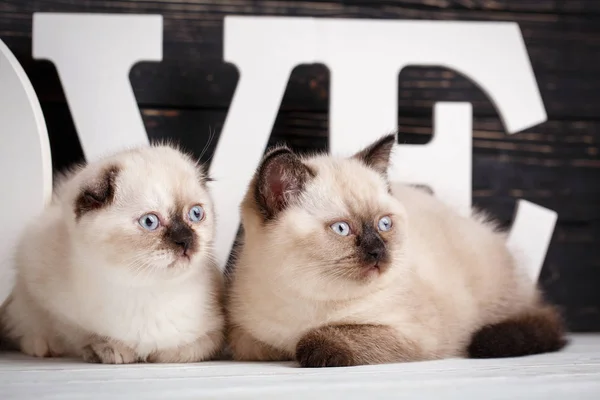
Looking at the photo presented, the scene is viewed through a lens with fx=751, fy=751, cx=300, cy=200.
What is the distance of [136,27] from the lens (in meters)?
2.29

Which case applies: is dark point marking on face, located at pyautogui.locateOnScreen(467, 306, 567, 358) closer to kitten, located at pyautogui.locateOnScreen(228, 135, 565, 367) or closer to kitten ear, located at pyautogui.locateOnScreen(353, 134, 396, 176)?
kitten, located at pyautogui.locateOnScreen(228, 135, 565, 367)

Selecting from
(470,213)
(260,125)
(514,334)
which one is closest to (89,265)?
(260,125)

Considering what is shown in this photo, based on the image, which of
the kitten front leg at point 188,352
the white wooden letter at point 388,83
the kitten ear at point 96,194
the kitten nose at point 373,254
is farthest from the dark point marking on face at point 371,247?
the white wooden letter at point 388,83

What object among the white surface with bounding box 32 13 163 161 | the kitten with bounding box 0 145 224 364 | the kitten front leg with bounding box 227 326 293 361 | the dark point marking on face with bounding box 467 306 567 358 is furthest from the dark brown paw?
the white surface with bounding box 32 13 163 161

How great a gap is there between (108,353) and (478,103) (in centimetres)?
154

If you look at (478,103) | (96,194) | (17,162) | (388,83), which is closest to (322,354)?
(96,194)

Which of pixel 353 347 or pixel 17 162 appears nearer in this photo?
pixel 353 347

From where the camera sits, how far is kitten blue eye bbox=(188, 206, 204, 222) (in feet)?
5.61

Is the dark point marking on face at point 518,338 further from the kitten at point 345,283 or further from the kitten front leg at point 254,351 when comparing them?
the kitten front leg at point 254,351

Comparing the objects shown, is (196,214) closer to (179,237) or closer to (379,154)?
(179,237)

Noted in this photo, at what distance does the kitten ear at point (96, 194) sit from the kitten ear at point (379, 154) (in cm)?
63

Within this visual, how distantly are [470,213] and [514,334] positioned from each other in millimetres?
587

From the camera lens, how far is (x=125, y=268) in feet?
5.32

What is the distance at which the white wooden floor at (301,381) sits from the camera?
52.4 inches
